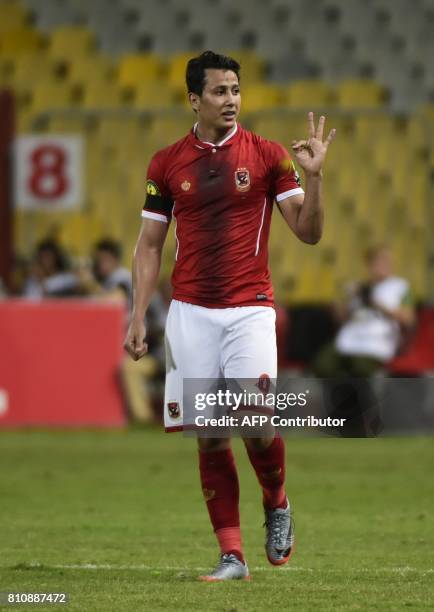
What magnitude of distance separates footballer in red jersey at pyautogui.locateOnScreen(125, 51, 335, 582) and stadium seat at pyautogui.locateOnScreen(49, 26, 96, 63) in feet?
43.9

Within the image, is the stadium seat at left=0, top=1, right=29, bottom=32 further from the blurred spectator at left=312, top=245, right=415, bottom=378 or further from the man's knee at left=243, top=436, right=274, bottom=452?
the man's knee at left=243, top=436, right=274, bottom=452

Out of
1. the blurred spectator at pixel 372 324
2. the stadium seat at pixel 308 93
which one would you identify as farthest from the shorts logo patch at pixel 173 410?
the stadium seat at pixel 308 93

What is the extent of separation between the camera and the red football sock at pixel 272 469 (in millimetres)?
6422

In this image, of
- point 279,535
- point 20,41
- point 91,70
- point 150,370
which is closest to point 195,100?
point 279,535

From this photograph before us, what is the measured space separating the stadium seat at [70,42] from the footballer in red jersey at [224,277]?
13.4m

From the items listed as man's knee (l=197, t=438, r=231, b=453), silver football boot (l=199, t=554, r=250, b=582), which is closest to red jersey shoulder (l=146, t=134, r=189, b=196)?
man's knee (l=197, t=438, r=231, b=453)

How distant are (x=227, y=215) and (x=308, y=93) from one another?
1202 centimetres

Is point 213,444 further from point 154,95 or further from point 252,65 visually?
point 252,65

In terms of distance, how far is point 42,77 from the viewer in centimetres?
1953

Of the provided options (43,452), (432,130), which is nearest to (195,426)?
(43,452)

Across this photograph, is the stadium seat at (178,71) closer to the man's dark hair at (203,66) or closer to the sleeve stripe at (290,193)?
the man's dark hair at (203,66)

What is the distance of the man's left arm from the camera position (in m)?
6.06

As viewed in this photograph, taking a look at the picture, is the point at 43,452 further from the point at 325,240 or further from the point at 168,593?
the point at 168,593

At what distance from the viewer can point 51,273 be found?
1524cm
